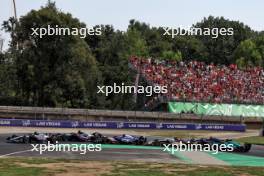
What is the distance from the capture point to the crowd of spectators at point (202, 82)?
77.2m

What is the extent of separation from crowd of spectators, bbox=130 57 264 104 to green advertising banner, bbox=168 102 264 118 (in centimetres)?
83

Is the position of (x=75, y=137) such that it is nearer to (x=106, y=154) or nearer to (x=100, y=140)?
(x=100, y=140)

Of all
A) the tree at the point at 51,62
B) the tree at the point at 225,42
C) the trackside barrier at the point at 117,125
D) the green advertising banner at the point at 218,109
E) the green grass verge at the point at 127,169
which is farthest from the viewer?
the tree at the point at 225,42

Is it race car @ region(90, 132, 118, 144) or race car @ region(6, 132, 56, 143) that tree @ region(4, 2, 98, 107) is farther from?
race car @ region(6, 132, 56, 143)

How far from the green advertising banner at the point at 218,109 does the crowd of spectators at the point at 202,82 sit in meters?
0.83

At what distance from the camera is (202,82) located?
3137 inches

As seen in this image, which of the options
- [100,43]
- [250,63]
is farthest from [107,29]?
[250,63]

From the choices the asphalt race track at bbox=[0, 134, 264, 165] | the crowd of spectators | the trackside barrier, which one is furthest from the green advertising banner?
the asphalt race track at bbox=[0, 134, 264, 165]

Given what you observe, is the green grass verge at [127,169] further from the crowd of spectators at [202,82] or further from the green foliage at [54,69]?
the green foliage at [54,69]

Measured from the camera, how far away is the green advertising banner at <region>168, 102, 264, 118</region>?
74750 millimetres

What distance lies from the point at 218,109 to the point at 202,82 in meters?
5.55

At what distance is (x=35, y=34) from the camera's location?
82375 mm

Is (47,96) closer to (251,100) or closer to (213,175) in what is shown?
(251,100)

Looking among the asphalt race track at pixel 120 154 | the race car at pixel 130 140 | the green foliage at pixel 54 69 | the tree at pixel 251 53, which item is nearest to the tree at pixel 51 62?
the green foliage at pixel 54 69
